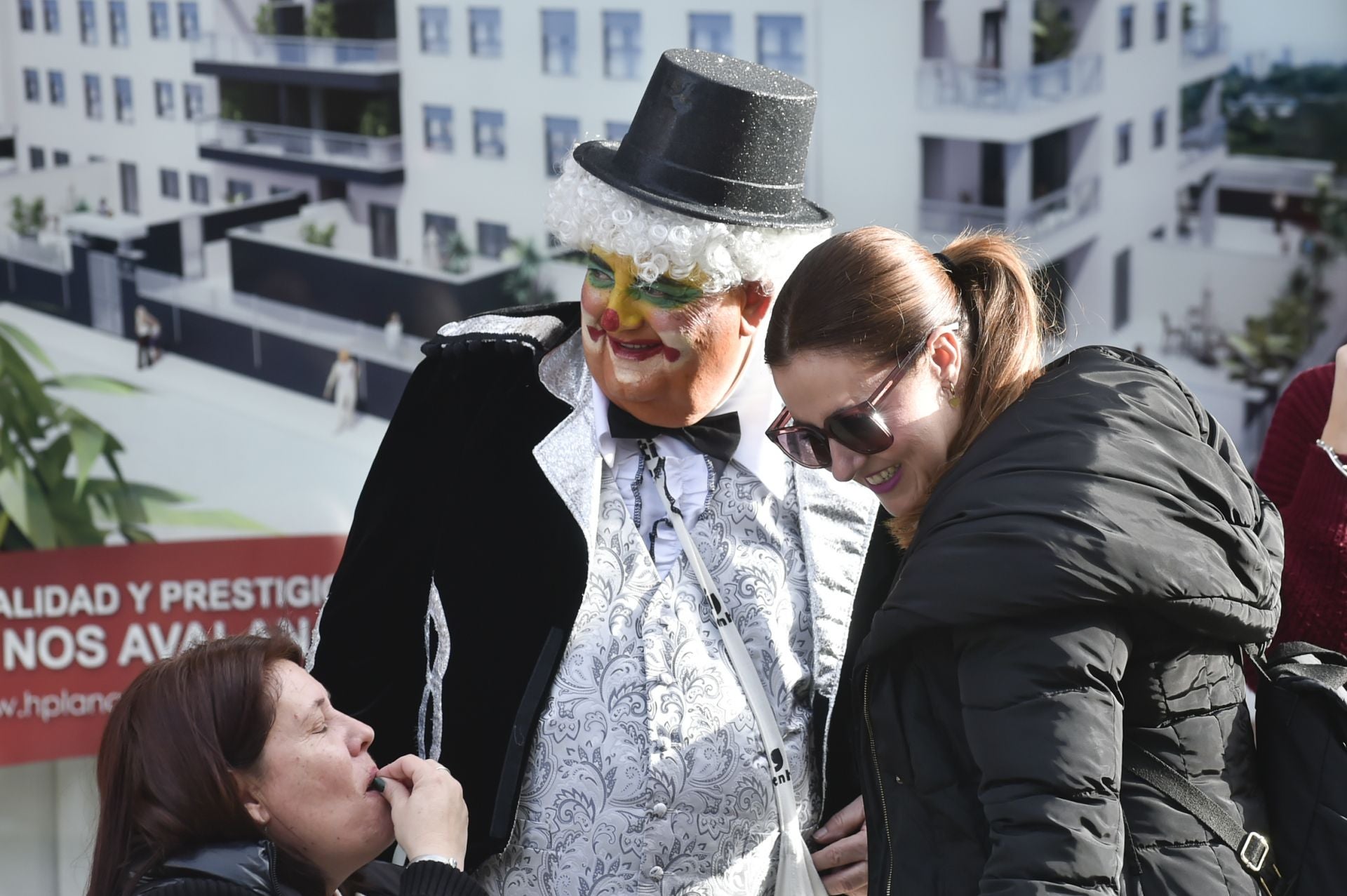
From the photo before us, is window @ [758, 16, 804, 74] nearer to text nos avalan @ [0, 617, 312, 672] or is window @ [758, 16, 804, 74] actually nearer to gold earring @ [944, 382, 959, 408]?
text nos avalan @ [0, 617, 312, 672]

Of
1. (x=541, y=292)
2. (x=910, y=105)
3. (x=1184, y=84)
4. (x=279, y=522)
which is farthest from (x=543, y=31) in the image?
(x=1184, y=84)

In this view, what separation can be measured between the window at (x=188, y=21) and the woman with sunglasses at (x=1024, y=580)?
2504 millimetres

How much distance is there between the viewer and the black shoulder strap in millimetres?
1330

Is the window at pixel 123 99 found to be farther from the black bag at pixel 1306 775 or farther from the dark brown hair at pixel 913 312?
the black bag at pixel 1306 775

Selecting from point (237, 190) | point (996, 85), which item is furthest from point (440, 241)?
point (996, 85)

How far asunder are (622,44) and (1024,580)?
8.48ft

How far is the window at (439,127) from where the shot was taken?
141 inches

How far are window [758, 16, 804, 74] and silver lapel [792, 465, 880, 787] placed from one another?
1692 mm

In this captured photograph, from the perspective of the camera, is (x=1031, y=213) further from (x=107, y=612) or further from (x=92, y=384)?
(x=107, y=612)

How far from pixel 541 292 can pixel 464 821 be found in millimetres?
1994

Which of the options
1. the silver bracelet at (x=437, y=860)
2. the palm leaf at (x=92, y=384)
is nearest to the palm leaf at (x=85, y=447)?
the palm leaf at (x=92, y=384)

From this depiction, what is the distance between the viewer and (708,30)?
3.49m

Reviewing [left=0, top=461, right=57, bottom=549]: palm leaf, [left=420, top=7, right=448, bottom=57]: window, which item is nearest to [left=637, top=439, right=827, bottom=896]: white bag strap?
[left=420, top=7, right=448, bottom=57]: window

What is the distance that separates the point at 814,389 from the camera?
1.50 meters
